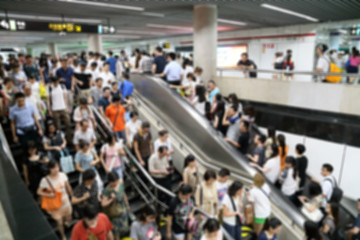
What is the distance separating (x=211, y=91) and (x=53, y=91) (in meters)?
4.14

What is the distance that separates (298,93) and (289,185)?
11.5ft

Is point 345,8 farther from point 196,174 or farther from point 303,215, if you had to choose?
point 196,174

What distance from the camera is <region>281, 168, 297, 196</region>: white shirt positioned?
529 cm

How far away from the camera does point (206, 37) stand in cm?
864

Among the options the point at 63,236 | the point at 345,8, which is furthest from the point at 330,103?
the point at 63,236

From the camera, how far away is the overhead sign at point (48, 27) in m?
7.20

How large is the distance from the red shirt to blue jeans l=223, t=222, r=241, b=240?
2083mm

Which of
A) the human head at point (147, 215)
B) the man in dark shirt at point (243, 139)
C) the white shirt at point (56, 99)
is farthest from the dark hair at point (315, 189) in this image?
the white shirt at point (56, 99)

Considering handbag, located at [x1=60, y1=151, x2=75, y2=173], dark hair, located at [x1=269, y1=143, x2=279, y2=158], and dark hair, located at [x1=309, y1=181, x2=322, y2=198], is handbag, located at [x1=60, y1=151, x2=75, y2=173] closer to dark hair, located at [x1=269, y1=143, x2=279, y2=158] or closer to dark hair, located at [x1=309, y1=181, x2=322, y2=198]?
dark hair, located at [x1=269, y1=143, x2=279, y2=158]

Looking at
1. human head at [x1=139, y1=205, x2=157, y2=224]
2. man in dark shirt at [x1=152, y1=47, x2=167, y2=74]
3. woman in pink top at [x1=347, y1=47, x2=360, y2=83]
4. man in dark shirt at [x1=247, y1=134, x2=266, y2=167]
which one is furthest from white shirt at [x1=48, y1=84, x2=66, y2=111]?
woman in pink top at [x1=347, y1=47, x2=360, y2=83]

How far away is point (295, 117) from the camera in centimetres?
805

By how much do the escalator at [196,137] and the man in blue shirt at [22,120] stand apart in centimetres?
288

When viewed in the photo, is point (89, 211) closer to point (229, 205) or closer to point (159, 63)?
point (229, 205)

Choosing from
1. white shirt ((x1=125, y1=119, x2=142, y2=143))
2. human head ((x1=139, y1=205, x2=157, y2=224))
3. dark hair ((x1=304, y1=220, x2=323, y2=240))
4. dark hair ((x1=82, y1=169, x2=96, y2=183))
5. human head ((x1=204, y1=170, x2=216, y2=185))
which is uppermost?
white shirt ((x1=125, y1=119, x2=142, y2=143))
